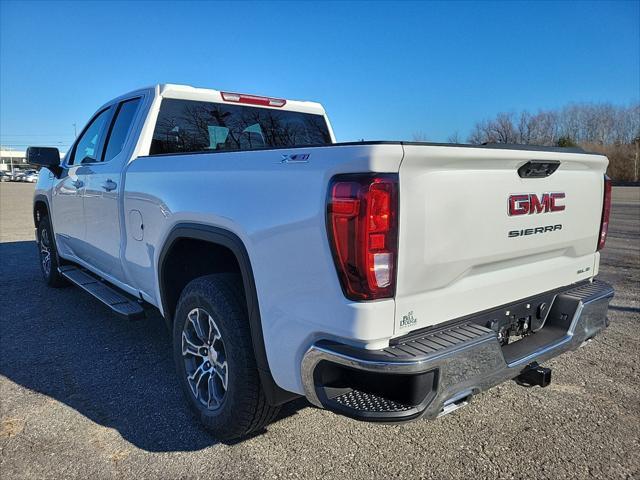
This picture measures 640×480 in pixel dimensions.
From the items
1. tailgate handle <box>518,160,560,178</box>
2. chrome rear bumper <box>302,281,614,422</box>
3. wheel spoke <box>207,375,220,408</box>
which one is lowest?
wheel spoke <box>207,375,220,408</box>

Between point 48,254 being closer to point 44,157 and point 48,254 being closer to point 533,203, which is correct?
point 44,157

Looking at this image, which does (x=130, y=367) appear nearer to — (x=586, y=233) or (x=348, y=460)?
(x=348, y=460)

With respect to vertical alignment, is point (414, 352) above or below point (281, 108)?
below

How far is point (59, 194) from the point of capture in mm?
5254

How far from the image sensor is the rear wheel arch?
2320 millimetres

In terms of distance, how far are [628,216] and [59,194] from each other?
16.2 m

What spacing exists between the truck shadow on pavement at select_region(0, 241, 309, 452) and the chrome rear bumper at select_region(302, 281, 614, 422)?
3.63ft

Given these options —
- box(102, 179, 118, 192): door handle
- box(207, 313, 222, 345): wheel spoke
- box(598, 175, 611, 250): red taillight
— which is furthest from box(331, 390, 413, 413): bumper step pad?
box(102, 179, 118, 192): door handle

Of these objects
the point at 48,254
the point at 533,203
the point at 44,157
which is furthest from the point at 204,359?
the point at 48,254

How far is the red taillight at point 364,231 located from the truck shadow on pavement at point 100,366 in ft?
4.89

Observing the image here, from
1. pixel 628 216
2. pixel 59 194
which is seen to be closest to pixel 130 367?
pixel 59 194

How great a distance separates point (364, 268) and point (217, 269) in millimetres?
1470

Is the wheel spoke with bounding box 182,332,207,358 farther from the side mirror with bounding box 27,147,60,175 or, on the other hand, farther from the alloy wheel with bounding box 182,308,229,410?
the side mirror with bounding box 27,147,60,175

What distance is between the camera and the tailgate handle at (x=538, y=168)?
7.84 ft
